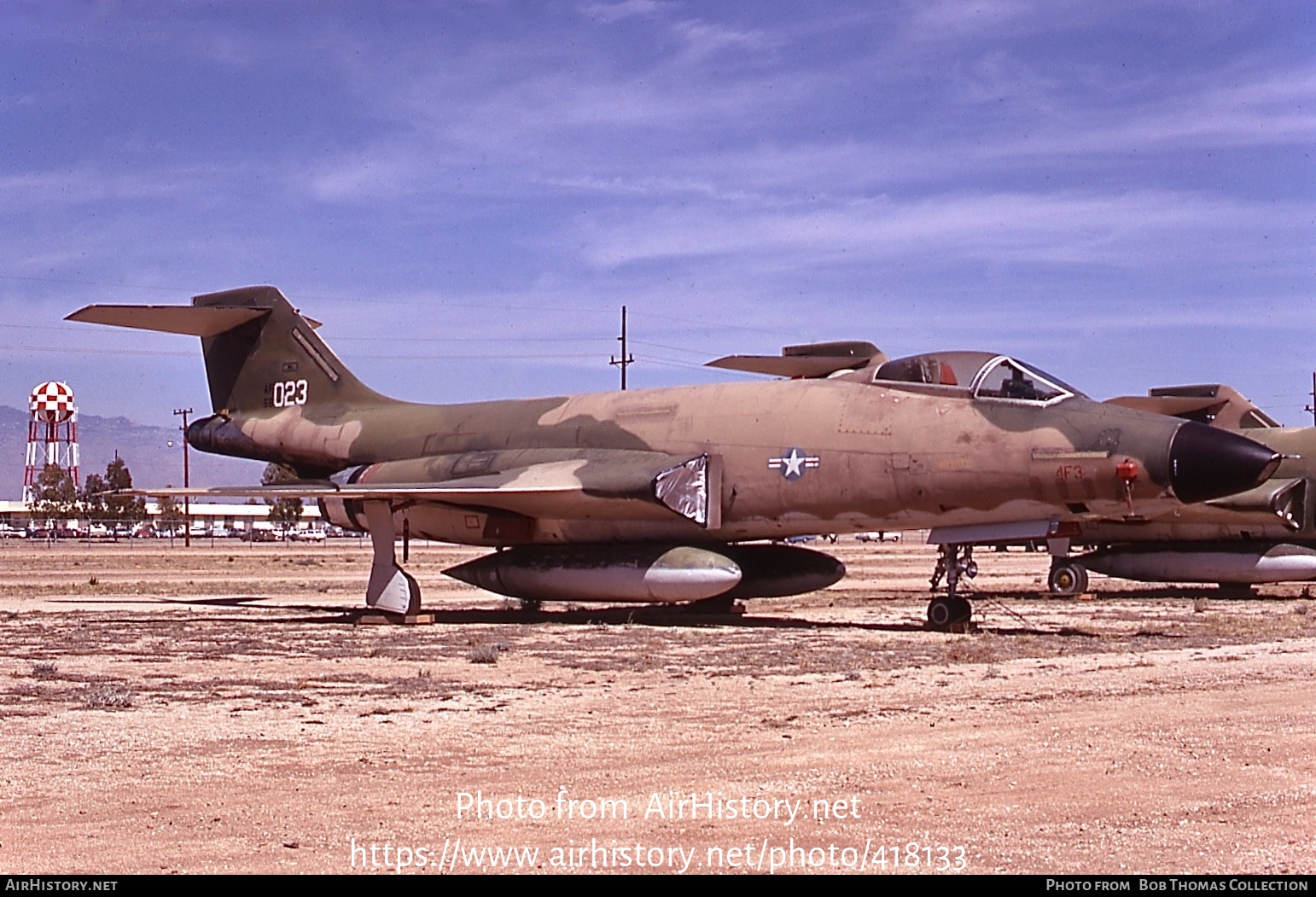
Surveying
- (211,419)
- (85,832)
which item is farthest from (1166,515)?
(85,832)

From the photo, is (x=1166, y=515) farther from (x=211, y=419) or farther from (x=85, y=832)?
(x=85, y=832)

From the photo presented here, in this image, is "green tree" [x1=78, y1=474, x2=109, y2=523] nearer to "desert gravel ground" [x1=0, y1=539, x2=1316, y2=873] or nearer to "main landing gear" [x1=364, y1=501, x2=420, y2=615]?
"main landing gear" [x1=364, y1=501, x2=420, y2=615]

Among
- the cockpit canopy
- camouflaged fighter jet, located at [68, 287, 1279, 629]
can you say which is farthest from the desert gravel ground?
the cockpit canopy

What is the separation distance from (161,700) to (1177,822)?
7.34 metres

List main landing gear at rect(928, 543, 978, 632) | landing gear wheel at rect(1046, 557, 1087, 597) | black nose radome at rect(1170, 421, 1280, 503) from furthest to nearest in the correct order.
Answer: landing gear wheel at rect(1046, 557, 1087, 597) < main landing gear at rect(928, 543, 978, 632) < black nose radome at rect(1170, 421, 1280, 503)

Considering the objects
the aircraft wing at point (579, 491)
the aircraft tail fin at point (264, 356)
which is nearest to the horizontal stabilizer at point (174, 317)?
the aircraft tail fin at point (264, 356)

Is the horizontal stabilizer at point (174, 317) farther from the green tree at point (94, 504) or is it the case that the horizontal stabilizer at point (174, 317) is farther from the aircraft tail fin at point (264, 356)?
the green tree at point (94, 504)

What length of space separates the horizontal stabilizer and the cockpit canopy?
12.0 meters

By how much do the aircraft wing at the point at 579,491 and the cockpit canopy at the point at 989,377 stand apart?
2897mm

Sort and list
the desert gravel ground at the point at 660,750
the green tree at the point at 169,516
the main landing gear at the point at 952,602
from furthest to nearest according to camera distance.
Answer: the green tree at the point at 169,516, the main landing gear at the point at 952,602, the desert gravel ground at the point at 660,750

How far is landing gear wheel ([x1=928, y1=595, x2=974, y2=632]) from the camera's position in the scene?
56.5ft

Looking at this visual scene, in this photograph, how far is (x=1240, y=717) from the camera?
30.8 ft

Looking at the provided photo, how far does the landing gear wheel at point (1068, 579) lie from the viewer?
27219mm

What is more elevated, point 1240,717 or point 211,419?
point 211,419
